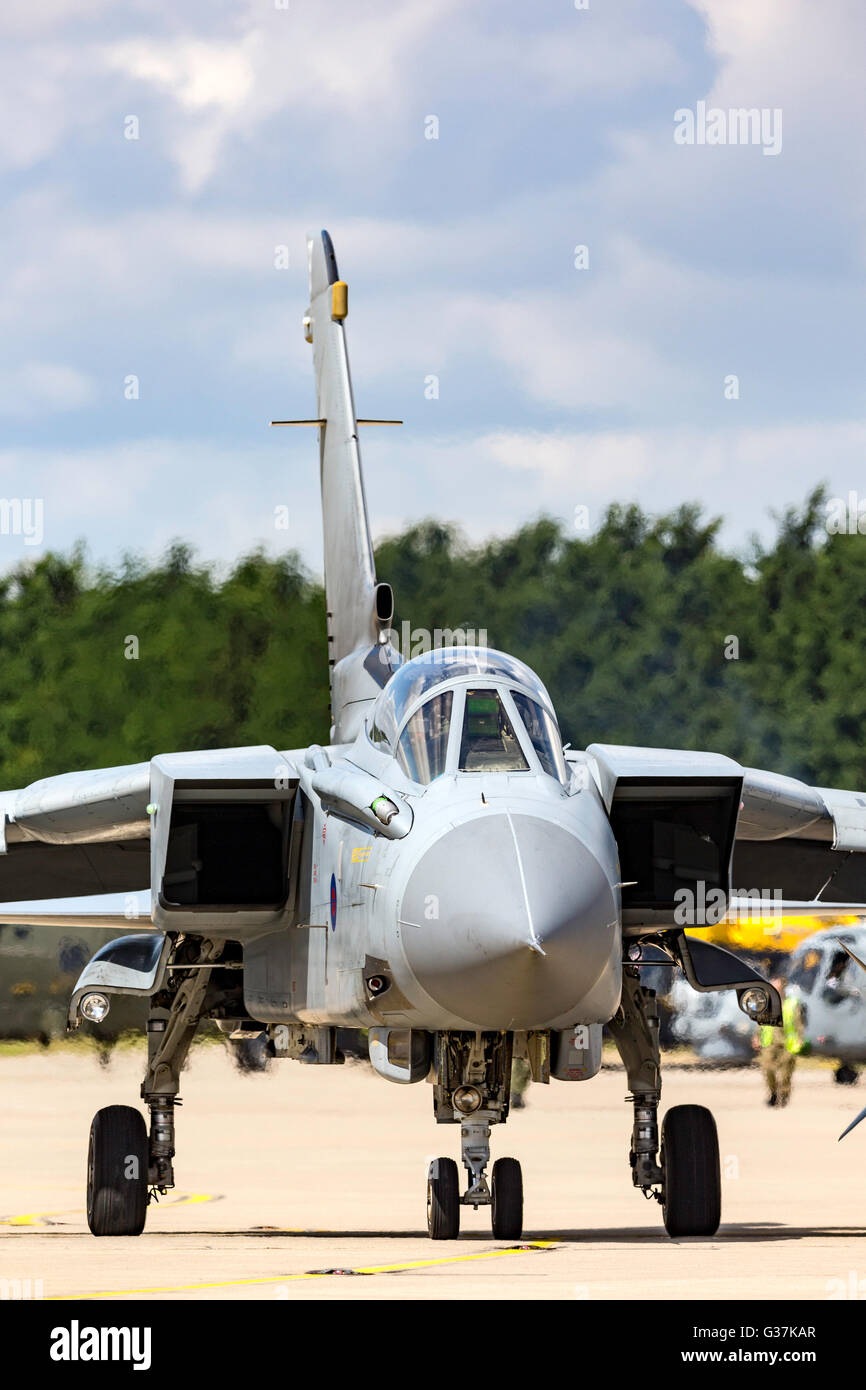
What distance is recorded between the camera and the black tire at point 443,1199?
1108cm

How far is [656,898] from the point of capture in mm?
11172

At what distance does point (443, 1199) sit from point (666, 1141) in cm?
161

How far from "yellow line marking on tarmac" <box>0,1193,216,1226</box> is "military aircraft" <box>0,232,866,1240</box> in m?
0.93

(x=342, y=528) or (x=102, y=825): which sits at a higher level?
(x=342, y=528)

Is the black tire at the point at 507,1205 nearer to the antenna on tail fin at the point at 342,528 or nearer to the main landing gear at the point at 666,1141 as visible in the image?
the main landing gear at the point at 666,1141

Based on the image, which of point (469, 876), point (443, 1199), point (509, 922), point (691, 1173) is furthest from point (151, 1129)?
point (509, 922)

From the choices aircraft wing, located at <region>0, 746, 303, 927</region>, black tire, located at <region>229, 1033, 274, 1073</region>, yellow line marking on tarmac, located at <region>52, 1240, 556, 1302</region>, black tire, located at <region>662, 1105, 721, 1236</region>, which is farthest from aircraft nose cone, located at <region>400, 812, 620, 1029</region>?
black tire, located at <region>229, 1033, 274, 1073</region>

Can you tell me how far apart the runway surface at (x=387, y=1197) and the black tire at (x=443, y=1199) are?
24 centimetres

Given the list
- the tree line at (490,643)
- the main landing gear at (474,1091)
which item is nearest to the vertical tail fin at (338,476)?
the main landing gear at (474,1091)

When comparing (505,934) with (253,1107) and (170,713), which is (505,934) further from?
(170,713)

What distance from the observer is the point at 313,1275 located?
29.3 feet

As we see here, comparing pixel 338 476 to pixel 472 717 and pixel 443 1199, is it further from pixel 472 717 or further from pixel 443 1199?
pixel 443 1199

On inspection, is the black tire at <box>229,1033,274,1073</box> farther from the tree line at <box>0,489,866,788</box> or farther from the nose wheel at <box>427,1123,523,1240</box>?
the nose wheel at <box>427,1123,523,1240</box>
